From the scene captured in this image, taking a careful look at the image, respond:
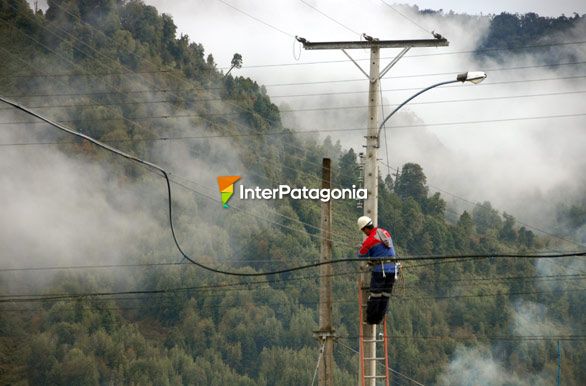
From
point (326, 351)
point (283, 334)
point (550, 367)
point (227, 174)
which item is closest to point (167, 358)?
point (283, 334)

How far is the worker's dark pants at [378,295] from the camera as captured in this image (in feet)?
79.4

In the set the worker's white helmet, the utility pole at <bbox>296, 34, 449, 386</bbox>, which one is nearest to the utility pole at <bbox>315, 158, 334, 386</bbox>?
the utility pole at <bbox>296, 34, 449, 386</bbox>

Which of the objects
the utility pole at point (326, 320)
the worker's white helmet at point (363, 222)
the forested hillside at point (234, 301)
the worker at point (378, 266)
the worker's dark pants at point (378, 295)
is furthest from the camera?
the forested hillside at point (234, 301)

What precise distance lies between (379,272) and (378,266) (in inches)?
5.8

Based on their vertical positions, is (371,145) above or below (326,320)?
above

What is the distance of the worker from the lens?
77.0ft

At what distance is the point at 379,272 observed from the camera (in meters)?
24.1

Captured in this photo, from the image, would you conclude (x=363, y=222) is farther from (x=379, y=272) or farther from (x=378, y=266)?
(x=379, y=272)

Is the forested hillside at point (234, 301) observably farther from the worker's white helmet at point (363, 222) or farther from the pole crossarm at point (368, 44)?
the worker's white helmet at point (363, 222)

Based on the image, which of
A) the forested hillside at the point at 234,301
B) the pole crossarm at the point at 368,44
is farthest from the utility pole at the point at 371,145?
the forested hillside at the point at 234,301

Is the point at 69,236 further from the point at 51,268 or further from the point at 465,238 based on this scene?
the point at 465,238

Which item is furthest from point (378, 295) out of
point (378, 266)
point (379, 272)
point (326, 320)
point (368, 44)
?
point (368, 44)

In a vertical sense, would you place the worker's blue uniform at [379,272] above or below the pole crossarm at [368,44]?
below

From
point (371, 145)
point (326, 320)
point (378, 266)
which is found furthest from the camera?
point (326, 320)
